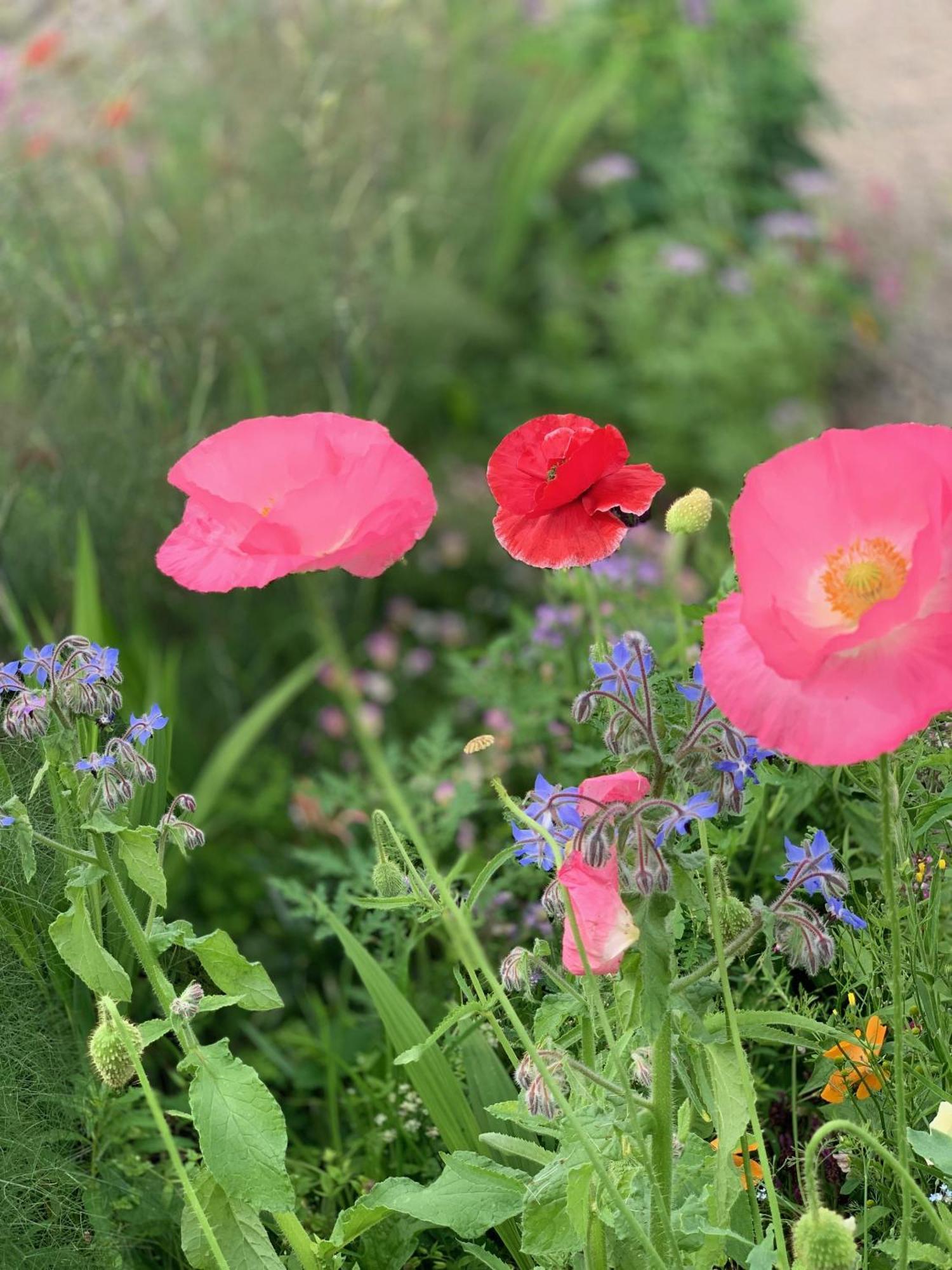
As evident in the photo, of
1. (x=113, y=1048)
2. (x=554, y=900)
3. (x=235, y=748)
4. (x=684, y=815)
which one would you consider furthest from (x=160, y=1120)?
Answer: (x=235, y=748)

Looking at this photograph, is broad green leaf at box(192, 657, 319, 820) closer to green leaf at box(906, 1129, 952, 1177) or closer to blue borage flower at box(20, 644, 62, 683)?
blue borage flower at box(20, 644, 62, 683)

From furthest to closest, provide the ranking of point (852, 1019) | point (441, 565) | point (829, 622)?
point (441, 565)
point (852, 1019)
point (829, 622)

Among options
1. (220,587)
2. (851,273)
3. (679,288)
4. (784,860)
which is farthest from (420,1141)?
(851,273)

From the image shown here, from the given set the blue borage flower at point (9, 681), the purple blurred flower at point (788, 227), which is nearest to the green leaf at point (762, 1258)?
the blue borage flower at point (9, 681)

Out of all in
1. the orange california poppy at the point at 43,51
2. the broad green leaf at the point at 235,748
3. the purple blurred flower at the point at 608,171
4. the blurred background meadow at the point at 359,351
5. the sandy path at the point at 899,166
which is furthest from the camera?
the sandy path at the point at 899,166

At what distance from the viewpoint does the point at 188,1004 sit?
3.62 feet

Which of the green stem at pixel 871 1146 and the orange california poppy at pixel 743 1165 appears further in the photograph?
the orange california poppy at pixel 743 1165

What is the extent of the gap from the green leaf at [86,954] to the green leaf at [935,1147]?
0.59m

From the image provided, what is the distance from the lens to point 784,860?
1.57 m

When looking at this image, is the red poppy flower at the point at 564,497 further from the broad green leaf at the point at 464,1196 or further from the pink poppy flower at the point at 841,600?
the broad green leaf at the point at 464,1196

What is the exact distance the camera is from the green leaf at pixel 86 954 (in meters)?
1.12

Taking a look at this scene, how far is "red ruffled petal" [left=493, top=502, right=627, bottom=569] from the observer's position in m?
1.05

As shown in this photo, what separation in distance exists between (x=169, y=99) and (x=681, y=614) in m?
3.03

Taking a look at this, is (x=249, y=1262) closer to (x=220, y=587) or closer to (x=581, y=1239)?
(x=581, y=1239)
